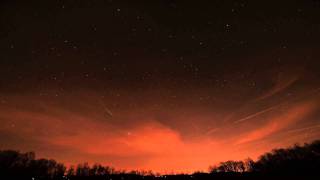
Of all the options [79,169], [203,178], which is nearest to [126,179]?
[203,178]

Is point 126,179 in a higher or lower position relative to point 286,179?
higher

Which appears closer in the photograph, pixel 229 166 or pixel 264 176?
pixel 264 176

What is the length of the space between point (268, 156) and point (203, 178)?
88.7 m

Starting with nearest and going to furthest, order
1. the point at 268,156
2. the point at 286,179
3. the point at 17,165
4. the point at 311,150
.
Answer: the point at 286,179 < the point at 17,165 < the point at 311,150 < the point at 268,156

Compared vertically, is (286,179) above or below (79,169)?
below

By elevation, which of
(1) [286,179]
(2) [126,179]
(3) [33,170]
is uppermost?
(3) [33,170]

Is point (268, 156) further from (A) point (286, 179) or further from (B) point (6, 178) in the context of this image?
(B) point (6, 178)

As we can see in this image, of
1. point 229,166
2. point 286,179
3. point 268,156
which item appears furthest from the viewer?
point 229,166

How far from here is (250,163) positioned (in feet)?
529

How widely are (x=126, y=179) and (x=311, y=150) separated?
83382 mm

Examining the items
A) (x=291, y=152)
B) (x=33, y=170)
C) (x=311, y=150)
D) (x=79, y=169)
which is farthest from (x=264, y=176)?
(x=79, y=169)

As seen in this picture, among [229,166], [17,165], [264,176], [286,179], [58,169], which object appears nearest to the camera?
[286,179]

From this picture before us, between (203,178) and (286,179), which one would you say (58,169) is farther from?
(286,179)

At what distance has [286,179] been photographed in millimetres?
64125
